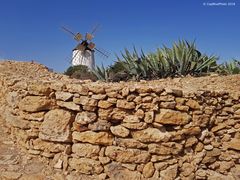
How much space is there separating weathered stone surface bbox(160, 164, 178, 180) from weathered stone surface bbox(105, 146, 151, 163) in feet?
0.83

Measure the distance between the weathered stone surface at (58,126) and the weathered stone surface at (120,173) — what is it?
63cm

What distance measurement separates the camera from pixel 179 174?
11.2ft

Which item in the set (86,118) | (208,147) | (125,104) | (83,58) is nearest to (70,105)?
(86,118)

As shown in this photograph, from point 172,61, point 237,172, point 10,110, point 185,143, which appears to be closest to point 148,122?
point 185,143

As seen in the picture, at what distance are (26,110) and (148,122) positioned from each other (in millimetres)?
1548

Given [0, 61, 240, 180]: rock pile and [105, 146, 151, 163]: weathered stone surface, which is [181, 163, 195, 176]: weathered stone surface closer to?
[0, 61, 240, 180]: rock pile

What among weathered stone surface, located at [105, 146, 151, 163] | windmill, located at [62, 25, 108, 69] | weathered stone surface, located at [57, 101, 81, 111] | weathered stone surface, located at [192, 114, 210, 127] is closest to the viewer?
weathered stone surface, located at [105, 146, 151, 163]

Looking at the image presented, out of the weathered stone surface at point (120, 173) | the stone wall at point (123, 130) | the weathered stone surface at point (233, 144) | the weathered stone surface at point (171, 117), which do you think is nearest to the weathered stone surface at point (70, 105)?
the stone wall at point (123, 130)

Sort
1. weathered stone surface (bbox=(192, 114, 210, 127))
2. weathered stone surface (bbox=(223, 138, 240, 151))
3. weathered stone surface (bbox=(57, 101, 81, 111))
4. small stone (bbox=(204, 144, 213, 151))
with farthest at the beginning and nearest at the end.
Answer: weathered stone surface (bbox=(223, 138, 240, 151)) < small stone (bbox=(204, 144, 213, 151)) < weathered stone surface (bbox=(192, 114, 210, 127)) < weathered stone surface (bbox=(57, 101, 81, 111))

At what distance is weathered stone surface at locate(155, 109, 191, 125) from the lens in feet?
10.8

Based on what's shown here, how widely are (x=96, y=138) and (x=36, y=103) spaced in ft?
2.91

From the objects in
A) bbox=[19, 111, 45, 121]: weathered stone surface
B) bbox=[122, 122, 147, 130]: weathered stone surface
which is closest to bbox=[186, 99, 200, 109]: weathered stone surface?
bbox=[122, 122, 147, 130]: weathered stone surface

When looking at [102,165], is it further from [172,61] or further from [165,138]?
[172,61]

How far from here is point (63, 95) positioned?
342 centimetres
